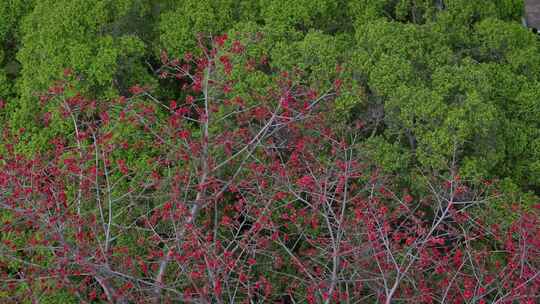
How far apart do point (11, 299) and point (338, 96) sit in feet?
10.6

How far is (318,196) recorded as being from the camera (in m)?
4.96

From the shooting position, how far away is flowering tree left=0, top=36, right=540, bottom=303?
4.72 meters

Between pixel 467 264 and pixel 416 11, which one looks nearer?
pixel 467 264

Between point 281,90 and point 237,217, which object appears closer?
point 237,217

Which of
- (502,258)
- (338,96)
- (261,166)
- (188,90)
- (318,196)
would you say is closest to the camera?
(318,196)

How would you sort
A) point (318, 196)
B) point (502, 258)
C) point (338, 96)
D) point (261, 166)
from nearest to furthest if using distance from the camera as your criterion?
point (318, 196)
point (261, 166)
point (502, 258)
point (338, 96)

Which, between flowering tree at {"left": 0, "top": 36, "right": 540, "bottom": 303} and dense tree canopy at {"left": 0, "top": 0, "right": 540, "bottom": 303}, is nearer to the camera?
flowering tree at {"left": 0, "top": 36, "right": 540, "bottom": 303}

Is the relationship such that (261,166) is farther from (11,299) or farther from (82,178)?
(11,299)

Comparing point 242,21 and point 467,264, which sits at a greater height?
point 242,21

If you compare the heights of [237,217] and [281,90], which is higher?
[281,90]

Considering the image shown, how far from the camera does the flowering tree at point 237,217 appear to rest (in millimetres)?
4723

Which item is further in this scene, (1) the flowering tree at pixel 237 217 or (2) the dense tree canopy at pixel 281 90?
(2) the dense tree canopy at pixel 281 90

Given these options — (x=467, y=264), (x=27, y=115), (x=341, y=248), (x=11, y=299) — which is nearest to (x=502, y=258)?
(x=467, y=264)

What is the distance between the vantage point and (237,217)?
5242 mm
